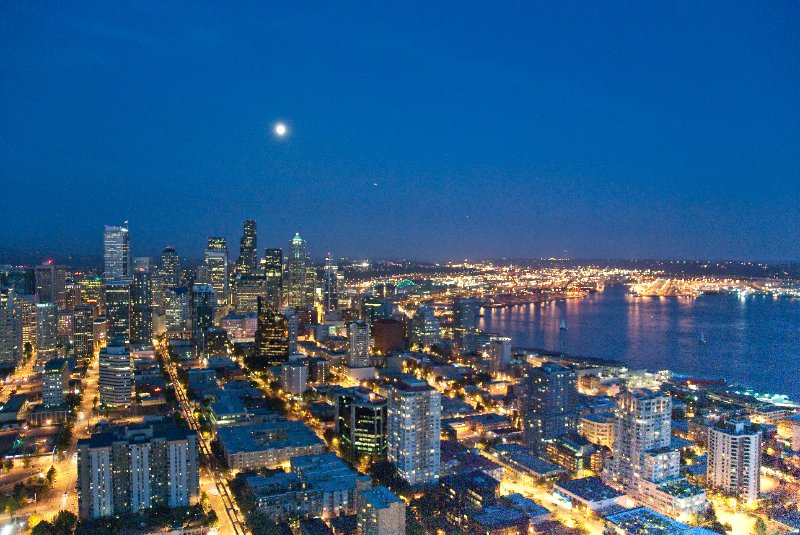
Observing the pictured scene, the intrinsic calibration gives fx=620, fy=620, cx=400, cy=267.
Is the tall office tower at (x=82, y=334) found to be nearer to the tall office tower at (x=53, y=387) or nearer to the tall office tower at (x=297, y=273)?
the tall office tower at (x=53, y=387)

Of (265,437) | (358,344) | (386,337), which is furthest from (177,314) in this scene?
(265,437)

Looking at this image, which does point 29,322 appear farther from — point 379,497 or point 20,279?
point 379,497

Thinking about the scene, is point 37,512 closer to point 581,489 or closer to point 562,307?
point 581,489

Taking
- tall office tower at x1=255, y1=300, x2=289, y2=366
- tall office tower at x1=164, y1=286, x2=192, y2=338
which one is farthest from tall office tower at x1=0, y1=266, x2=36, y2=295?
tall office tower at x1=255, y1=300, x2=289, y2=366

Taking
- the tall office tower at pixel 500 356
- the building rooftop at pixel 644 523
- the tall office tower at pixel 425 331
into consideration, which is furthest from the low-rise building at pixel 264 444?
the tall office tower at pixel 425 331

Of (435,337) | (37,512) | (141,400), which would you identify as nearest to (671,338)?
(435,337)

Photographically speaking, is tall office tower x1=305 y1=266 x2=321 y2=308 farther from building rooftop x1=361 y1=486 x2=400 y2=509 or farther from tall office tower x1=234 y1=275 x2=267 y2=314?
building rooftop x1=361 y1=486 x2=400 y2=509
